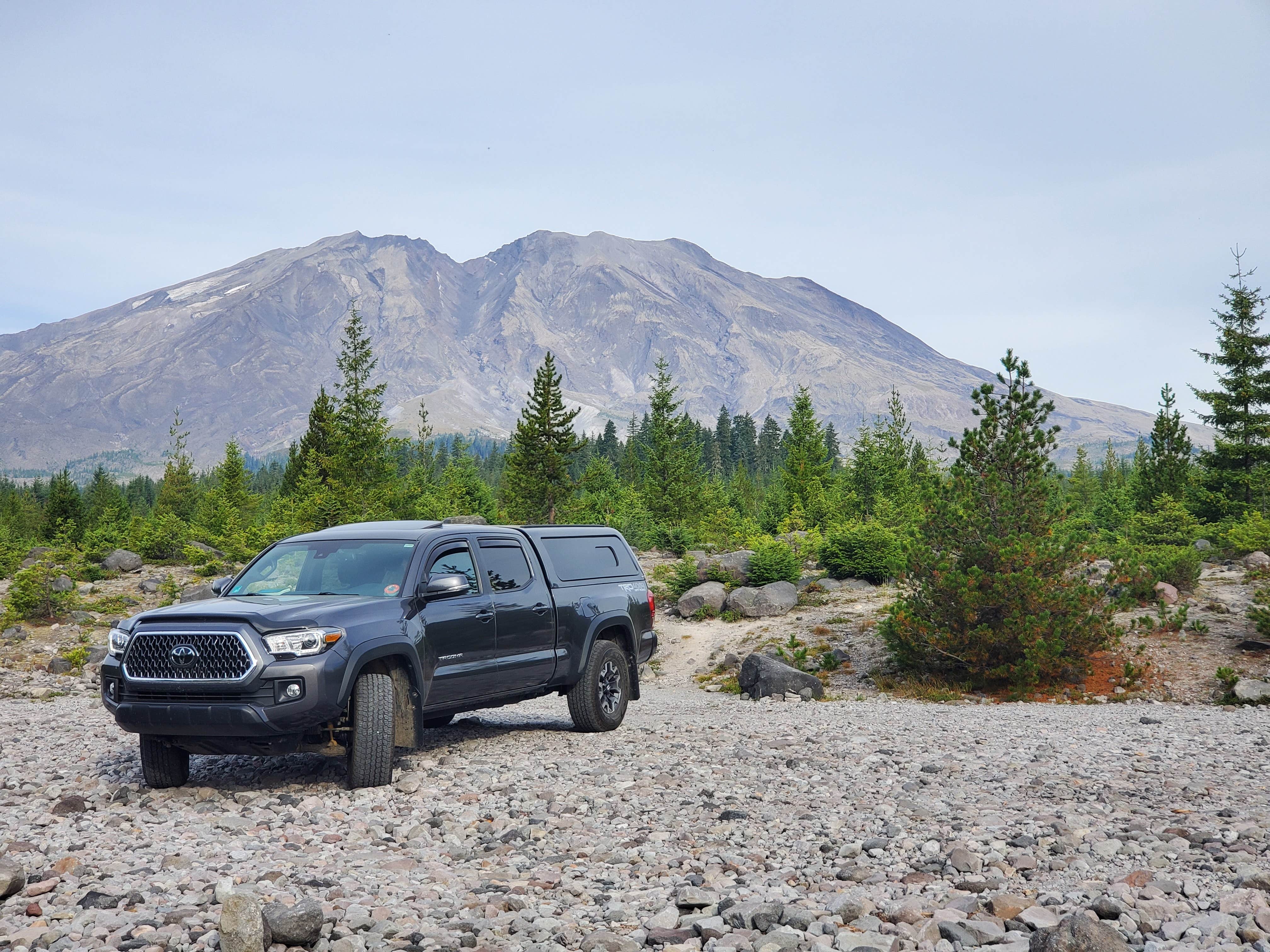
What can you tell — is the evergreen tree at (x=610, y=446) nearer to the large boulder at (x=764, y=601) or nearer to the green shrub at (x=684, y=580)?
the green shrub at (x=684, y=580)

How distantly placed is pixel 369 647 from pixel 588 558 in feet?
12.6

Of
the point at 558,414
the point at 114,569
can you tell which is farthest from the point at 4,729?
the point at 558,414

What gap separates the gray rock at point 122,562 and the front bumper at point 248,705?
26.9m

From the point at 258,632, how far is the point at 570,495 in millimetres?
42254

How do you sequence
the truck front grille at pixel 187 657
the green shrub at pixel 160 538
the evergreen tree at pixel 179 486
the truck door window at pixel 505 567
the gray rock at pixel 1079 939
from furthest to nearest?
the evergreen tree at pixel 179 486, the green shrub at pixel 160 538, the truck door window at pixel 505 567, the truck front grille at pixel 187 657, the gray rock at pixel 1079 939

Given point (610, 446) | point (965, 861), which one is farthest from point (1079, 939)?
point (610, 446)

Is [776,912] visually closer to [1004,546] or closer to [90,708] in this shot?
[1004,546]

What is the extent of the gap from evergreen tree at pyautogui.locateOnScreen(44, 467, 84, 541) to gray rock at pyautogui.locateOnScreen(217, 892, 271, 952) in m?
41.2

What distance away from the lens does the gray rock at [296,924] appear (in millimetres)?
4500

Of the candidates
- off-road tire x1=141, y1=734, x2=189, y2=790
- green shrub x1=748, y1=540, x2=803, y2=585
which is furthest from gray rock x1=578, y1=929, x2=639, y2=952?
green shrub x1=748, y1=540, x2=803, y2=585

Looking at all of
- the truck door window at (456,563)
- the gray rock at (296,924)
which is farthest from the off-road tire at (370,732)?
the gray rock at (296,924)

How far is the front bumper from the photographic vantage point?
6930mm

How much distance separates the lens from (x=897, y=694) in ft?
50.7

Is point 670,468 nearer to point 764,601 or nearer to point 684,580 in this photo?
point 684,580
